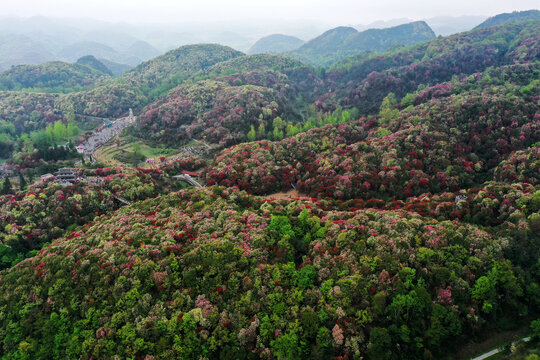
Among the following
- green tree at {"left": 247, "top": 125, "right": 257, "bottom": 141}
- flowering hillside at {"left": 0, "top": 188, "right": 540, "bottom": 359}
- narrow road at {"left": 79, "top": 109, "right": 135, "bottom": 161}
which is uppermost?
flowering hillside at {"left": 0, "top": 188, "right": 540, "bottom": 359}

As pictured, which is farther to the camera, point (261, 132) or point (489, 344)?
point (261, 132)

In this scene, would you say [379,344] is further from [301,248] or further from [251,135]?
[251,135]

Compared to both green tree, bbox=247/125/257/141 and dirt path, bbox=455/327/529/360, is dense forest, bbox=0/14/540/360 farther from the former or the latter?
green tree, bbox=247/125/257/141

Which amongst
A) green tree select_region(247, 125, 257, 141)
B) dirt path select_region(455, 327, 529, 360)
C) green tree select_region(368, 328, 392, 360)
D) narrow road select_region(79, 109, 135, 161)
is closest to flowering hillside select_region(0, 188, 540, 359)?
green tree select_region(368, 328, 392, 360)

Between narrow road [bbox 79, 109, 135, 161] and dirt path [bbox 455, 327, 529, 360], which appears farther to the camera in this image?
narrow road [bbox 79, 109, 135, 161]

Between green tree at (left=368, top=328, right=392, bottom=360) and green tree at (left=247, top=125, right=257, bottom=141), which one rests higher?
green tree at (left=368, top=328, right=392, bottom=360)

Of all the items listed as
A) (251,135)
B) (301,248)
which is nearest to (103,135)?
(251,135)

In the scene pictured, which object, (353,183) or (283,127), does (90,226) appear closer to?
(353,183)

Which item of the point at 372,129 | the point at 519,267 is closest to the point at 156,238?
the point at 519,267

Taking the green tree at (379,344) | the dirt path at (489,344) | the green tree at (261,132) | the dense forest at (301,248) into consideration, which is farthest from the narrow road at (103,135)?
the dirt path at (489,344)
